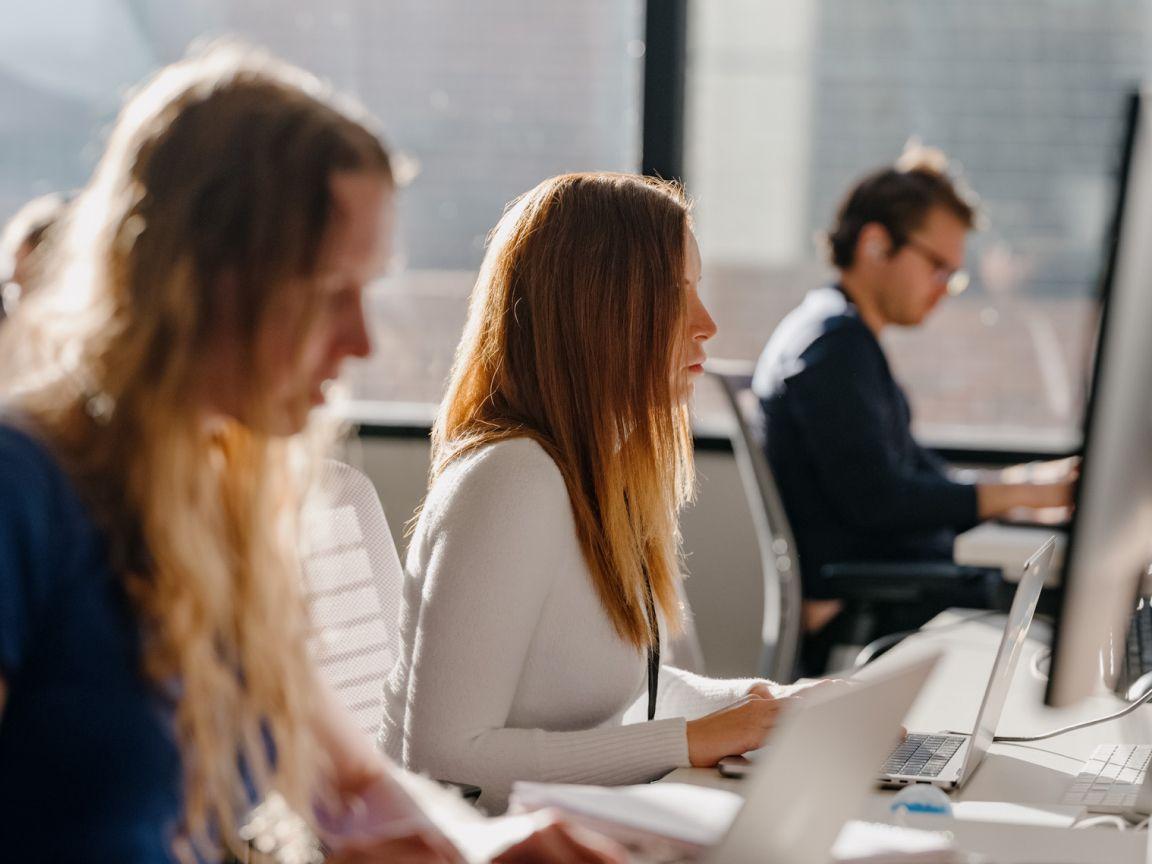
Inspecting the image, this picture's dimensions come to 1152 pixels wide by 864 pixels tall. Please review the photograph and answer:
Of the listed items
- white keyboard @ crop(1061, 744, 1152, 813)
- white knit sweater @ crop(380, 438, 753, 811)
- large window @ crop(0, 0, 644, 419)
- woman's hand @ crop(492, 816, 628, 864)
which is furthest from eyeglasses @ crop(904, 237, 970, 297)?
woman's hand @ crop(492, 816, 628, 864)

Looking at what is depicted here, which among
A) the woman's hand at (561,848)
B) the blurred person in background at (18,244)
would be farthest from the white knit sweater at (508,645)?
the blurred person in background at (18,244)

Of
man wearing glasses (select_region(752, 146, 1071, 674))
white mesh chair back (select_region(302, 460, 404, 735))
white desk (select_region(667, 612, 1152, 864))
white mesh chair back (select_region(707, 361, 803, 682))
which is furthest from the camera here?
man wearing glasses (select_region(752, 146, 1071, 674))

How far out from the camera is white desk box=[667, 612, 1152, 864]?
1.15 m

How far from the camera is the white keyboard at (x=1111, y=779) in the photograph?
1286mm

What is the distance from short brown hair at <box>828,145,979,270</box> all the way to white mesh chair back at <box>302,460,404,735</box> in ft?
5.77

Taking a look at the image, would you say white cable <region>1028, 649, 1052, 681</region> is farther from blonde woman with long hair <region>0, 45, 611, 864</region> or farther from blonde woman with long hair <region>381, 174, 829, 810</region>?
blonde woman with long hair <region>0, 45, 611, 864</region>

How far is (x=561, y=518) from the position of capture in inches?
56.1

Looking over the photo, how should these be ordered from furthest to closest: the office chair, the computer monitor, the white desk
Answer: the office chair, the white desk, the computer monitor

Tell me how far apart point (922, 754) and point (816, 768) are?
2.25 feet

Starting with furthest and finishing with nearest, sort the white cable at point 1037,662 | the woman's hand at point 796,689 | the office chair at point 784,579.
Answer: the office chair at point 784,579, the white cable at point 1037,662, the woman's hand at point 796,689

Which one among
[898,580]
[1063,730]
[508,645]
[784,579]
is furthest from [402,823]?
[784,579]

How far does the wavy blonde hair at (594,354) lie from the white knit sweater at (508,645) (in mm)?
43

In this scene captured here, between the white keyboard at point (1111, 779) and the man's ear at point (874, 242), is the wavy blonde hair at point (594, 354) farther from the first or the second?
the man's ear at point (874, 242)

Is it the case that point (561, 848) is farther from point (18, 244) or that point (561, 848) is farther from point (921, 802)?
point (18, 244)
